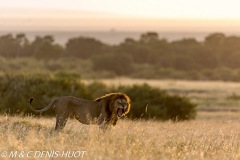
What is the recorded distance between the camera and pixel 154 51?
11800 cm

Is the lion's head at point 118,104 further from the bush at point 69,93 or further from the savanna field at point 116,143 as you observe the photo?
the bush at point 69,93

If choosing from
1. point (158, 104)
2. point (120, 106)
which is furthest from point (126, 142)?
point (158, 104)

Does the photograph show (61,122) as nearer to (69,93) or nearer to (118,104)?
(118,104)

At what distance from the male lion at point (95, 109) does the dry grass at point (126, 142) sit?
0.25 meters

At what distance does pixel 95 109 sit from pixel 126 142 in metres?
2.16

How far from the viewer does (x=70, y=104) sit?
14.1 metres

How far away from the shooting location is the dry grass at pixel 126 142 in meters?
10.7

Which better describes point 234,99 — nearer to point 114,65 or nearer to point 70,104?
point 70,104

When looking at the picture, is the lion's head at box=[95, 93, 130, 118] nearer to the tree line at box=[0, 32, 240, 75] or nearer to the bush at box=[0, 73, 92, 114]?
the bush at box=[0, 73, 92, 114]

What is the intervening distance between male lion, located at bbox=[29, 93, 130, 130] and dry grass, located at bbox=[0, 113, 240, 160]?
253 mm

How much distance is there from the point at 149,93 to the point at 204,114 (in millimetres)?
3348

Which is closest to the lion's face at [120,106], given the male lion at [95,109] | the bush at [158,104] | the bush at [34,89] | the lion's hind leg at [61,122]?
the male lion at [95,109]

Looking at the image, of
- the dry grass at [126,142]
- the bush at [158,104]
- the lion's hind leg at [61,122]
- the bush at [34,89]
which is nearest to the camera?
the dry grass at [126,142]

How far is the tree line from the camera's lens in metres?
114
